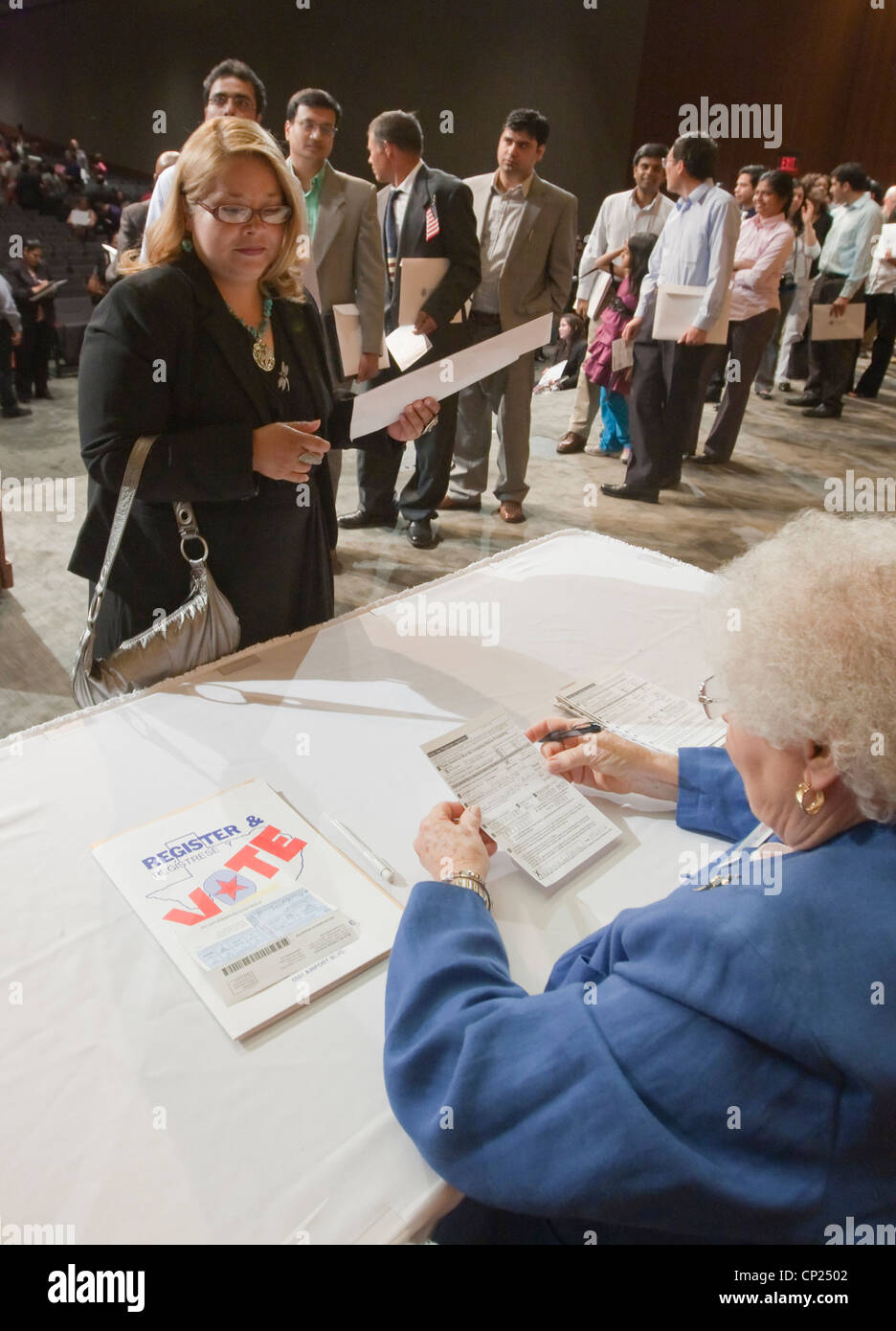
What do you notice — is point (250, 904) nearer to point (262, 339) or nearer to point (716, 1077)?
point (716, 1077)

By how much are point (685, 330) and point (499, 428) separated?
A: 3.62ft

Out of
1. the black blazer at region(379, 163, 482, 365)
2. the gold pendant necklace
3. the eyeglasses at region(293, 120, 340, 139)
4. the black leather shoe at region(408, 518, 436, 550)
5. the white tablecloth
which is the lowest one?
the black leather shoe at region(408, 518, 436, 550)

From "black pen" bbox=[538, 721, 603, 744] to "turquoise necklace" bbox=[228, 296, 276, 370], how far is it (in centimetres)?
92

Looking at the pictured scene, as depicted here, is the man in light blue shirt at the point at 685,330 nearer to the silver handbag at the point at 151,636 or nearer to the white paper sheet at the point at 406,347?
the white paper sheet at the point at 406,347

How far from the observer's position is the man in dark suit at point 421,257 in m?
3.70

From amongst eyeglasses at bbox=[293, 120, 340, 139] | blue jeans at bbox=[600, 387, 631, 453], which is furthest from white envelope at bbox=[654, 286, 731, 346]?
eyeglasses at bbox=[293, 120, 340, 139]

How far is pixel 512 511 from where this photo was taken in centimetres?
441

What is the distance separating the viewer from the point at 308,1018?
3.21 feet

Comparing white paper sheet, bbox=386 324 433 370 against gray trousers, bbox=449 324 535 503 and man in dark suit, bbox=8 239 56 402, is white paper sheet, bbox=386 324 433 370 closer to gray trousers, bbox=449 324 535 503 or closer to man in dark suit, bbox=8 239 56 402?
gray trousers, bbox=449 324 535 503

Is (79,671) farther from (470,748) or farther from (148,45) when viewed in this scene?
(148,45)

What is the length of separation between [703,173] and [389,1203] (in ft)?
15.7

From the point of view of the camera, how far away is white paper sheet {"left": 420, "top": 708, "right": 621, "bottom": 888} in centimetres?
122

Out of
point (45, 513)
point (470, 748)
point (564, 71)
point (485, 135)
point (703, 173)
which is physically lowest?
point (45, 513)
